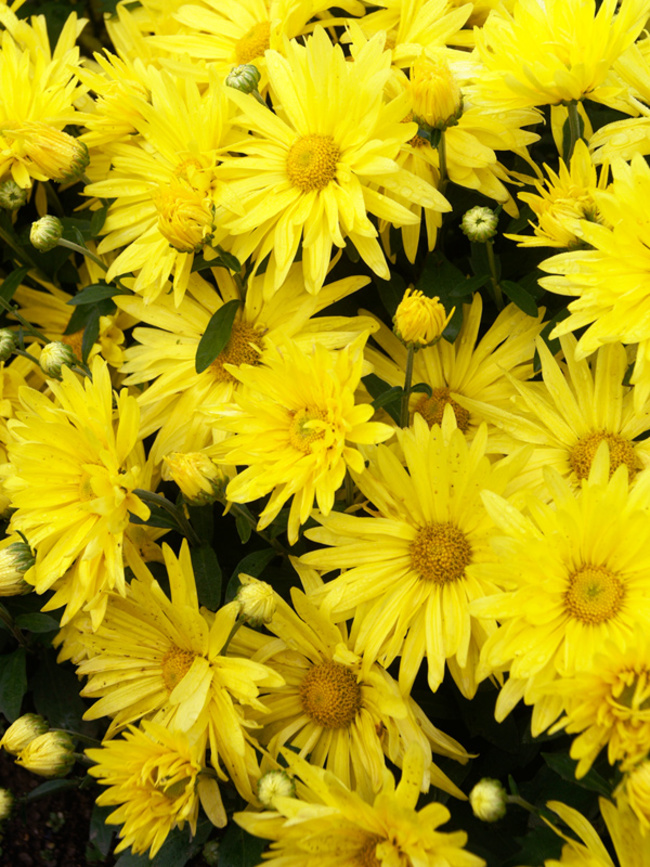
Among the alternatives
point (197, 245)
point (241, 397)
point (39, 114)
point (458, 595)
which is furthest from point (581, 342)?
point (39, 114)

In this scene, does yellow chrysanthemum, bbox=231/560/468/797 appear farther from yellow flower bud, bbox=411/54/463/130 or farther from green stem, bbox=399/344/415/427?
yellow flower bud, bbox=411/54/463/130

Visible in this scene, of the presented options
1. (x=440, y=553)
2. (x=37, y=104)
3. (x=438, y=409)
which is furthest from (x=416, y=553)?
(x=37, y=104)

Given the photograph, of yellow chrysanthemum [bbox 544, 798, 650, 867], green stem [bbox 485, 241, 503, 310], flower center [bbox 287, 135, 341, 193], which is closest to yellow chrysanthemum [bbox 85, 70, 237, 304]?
flower center [bbox 287, 135, 341, 193]

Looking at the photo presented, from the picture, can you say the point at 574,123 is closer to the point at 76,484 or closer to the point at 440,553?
the point at 440,553

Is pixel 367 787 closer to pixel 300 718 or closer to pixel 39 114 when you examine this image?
pixel 300 718

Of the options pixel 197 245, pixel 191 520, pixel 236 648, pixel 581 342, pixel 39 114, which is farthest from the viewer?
pixel 39 114

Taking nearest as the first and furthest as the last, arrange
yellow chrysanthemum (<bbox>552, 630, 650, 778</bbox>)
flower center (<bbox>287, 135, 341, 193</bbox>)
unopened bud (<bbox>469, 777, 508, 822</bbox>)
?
yellow chrysanthemum (<bbox>552, 630, 650, 778</bbox>) < unopened bud (<bbox>469, 777, 508, 822</bbox>) < flower center (<bbox>287, 135, 341, 193</bbox>)
